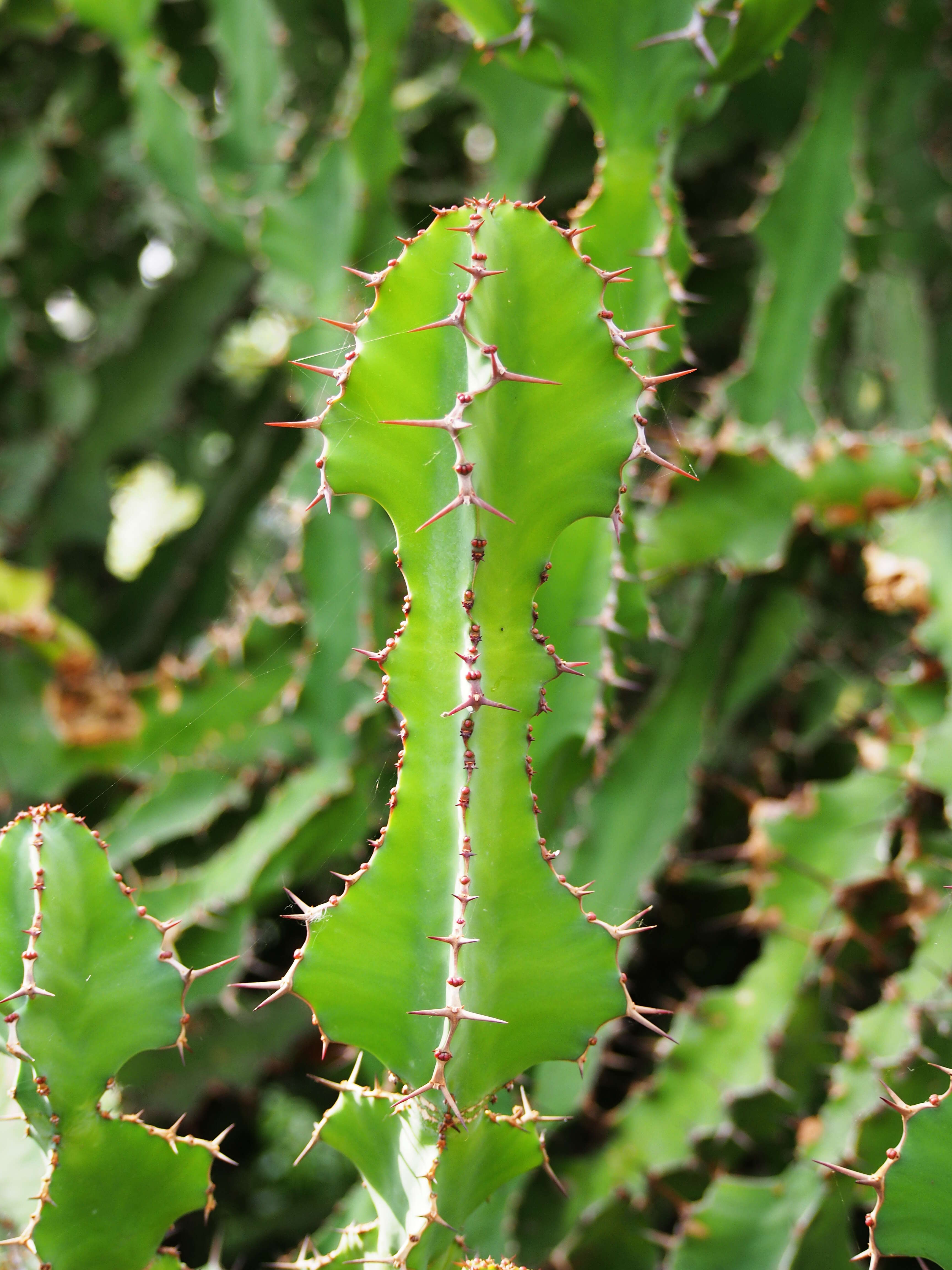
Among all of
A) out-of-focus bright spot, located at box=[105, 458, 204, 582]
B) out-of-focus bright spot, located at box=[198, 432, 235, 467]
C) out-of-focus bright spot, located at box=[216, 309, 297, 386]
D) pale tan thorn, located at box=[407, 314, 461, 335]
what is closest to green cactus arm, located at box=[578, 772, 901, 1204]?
pale tan thorn, located at box=[407, 314, 461, 335]

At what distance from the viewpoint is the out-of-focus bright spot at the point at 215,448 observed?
2.62 m

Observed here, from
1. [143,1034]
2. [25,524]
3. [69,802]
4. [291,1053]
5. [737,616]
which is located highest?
[143,1034]

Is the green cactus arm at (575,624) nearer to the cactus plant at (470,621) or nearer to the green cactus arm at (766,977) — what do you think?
the cactus plant at (470,621)

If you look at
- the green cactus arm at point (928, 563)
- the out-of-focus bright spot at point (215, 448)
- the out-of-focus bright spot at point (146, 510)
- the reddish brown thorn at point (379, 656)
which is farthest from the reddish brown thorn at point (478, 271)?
the out-of-focus bright spot at point (146, 510)

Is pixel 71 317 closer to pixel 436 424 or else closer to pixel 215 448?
pixel 215 448

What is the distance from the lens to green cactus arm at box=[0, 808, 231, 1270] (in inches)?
34.5

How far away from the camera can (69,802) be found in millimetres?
2141

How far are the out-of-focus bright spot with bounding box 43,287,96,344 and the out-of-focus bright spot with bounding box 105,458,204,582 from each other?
1.24 ft

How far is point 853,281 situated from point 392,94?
89cm

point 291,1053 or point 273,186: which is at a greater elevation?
point 273,186

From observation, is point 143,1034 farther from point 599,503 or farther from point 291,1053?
point 291,1053

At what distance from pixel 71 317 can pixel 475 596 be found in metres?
2.42

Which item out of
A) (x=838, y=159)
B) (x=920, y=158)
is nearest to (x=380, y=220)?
(x=838, y=159)

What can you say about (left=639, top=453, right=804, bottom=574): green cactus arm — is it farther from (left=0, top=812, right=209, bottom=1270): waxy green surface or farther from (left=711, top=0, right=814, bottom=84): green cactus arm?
(left=0, top=812, right=209, bottom=1270): waxy green surface
